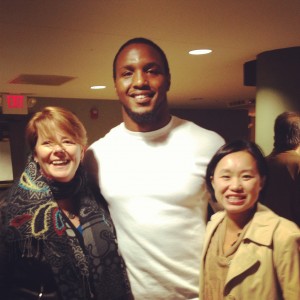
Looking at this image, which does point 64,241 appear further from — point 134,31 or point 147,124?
point 134,31

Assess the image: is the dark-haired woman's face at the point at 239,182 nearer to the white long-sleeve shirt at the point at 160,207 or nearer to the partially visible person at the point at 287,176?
the white long-sleeve shirt at the point at 160,207

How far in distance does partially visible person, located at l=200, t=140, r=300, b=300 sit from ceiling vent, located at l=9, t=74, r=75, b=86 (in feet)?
12.7

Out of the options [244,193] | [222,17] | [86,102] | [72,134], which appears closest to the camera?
[244,193]

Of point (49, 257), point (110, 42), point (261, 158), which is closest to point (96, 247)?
point (49, 257)

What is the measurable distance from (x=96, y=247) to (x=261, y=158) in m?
0.75

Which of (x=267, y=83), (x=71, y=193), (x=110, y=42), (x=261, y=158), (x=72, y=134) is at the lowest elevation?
(x=71, y=193)

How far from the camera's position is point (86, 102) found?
7742 millimetres

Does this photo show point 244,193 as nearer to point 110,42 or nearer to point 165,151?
point 165,151

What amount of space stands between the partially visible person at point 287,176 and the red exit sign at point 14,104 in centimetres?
523

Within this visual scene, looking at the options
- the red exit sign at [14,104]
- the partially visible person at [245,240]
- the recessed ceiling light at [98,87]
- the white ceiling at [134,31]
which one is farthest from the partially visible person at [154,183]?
the red exit sign at [14,104]

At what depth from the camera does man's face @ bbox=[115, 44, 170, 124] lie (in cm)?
151

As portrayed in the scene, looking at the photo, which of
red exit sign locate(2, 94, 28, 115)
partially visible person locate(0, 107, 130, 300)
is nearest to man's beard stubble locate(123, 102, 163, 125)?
partially visible person locate(0, 107, 130, 300)

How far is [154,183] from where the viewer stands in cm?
148

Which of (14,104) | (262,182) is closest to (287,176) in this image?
(262,182)
